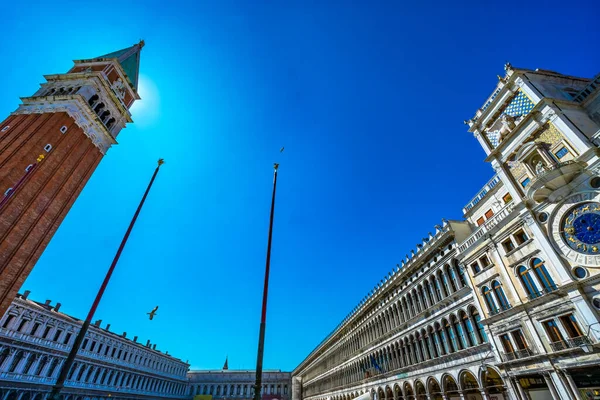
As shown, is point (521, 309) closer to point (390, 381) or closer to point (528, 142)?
point (528, 142)

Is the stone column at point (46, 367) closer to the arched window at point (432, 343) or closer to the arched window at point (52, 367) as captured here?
the arched window at point (52, 367)

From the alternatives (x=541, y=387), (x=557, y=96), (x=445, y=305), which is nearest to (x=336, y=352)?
(x=445, y=305)

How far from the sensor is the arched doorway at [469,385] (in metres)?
21.4

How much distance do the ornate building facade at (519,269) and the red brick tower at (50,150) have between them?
33.8 meters

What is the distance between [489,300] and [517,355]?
12.9 feet

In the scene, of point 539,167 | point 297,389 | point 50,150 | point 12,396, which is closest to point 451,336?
point 539,167

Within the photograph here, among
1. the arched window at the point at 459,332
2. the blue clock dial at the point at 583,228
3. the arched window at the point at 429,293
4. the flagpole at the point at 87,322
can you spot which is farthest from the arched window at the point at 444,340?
the flagpole at the point at 87,322

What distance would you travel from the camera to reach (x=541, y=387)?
1700 centimetres

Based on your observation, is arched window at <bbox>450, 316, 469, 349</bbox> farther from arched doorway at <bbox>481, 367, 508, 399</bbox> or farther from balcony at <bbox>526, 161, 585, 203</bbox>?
balcony at <bbox>526, 161, 585, 203</bbox>

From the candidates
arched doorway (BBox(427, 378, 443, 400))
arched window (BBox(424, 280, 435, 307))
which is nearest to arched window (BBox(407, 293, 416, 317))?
arched window (BBox(424, 280, 435, 307))

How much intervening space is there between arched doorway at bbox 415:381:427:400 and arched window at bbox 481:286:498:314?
36.1 ft

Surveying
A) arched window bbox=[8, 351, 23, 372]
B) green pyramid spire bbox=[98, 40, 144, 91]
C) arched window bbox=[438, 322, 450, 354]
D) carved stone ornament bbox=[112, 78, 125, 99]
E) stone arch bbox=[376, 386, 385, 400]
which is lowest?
stone arch bbox=[376, 386, 385, 400]

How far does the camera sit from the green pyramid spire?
42.3 meters

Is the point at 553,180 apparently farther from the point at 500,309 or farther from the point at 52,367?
the point at 52,367
